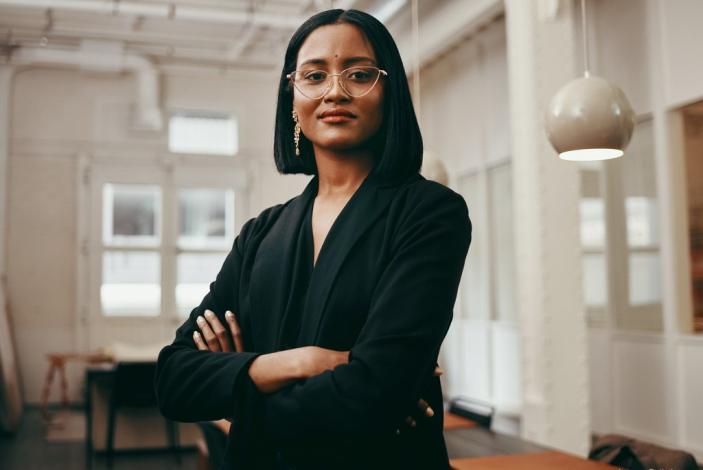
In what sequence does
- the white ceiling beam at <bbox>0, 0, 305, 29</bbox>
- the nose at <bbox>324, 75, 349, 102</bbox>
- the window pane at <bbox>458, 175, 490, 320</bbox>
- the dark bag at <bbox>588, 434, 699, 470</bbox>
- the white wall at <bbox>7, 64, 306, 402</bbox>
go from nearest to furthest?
the nose at <bbox>324, 75, 349, 102</bbox> < the dark bag at <bbox>588, 434, 699, 470</bbox> < the white ceiling beam at <bbox>0, 0, 305, 29</bbox> < the window pane at <bbox>458, 175, 490, 320</bbox> < the white wall at <bbox>7, 64, 306, 402</bbox>

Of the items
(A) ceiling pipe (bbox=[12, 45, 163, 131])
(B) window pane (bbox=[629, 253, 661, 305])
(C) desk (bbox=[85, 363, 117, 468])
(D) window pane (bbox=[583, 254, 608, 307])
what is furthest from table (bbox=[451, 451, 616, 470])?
(A) ceiling pipe (bbox=[12, 45, 163, 131])

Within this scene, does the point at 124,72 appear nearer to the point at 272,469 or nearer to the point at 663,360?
the point at 663,360

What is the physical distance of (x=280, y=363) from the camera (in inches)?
46.9

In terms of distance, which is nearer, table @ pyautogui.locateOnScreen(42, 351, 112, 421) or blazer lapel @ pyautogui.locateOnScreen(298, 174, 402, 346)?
blazer lapel @ pyautogui.locateOnScreen(298, 174, 402, 346)

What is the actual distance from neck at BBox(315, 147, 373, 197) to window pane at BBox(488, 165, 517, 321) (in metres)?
6.72

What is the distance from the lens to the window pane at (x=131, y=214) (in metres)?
10.1

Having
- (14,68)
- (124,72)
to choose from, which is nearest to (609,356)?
(124,72)

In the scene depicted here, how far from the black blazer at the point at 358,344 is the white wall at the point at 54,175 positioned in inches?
322

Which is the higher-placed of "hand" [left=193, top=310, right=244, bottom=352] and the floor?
"hand" [left=193, top=310, right=244, bottom=352]

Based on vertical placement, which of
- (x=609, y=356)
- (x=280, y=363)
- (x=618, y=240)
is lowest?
(x=609, y=356)

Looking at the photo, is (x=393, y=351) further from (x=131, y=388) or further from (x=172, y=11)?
(x=172, y=11)

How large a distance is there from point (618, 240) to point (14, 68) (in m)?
7.69

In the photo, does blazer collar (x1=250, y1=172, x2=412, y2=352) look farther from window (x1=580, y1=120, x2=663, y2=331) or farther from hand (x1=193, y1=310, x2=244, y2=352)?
window (x1=580, y1=120, x2=663, y2=331)

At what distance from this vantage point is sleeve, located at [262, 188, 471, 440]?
112 cm
